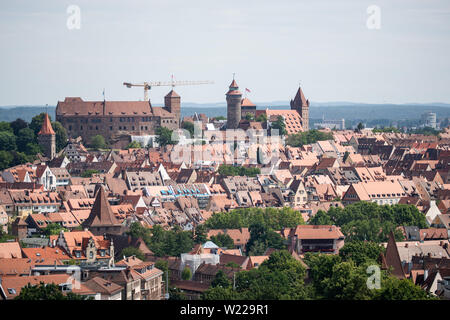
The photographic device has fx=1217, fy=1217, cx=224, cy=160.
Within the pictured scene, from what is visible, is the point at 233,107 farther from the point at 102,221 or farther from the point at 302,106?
the point at 102,221

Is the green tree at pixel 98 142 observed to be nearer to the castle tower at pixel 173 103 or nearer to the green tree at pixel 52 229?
the castle tower at pixel 173 103

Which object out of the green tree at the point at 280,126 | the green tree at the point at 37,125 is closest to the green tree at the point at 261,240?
the green tree at the point at 37,125

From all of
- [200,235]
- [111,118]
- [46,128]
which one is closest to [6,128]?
[46,128]

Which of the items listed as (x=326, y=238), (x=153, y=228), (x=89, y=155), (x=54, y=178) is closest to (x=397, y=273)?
(x=326, y=238)

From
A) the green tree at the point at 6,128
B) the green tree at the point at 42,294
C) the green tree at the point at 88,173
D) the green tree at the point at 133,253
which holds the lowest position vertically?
the green tree at the point at 133,253

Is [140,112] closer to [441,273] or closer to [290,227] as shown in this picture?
[290,227]

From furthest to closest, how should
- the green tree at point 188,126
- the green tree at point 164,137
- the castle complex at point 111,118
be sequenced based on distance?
the green tree at point 188,126 < the castle complex at point 111,118 < the green tree at point 164,137

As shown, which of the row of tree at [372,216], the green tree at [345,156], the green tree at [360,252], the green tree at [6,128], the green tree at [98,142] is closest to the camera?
the green tree at [360,252]

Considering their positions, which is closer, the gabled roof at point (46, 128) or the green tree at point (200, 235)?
the green tree at point (200, 235)

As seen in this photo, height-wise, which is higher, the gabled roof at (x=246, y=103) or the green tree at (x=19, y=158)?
the gabled roof at (x=246, y=103)
